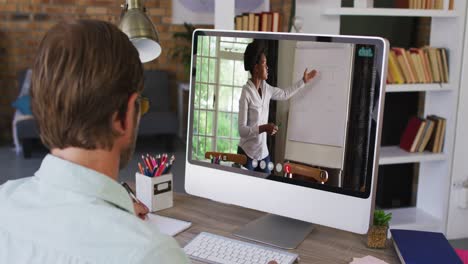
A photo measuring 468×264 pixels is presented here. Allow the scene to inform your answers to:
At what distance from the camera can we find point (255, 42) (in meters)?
1.53

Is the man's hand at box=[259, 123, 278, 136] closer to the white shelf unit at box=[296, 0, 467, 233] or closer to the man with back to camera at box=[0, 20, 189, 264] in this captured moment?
the man with back to camera at box=[0, 20, 189, 264]

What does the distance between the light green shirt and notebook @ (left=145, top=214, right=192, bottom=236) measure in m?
0.67

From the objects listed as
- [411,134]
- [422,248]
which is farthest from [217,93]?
[411,134]

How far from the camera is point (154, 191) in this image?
174 centimetres

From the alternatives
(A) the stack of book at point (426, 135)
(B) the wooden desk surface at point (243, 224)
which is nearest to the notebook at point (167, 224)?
(B) the wooden desk surface at point (243, 224)

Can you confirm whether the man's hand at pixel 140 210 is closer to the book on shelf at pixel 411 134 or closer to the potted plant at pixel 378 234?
the potted plant at pixel 378 234

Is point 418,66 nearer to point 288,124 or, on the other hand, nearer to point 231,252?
point 288,124

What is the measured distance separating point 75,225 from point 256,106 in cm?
79

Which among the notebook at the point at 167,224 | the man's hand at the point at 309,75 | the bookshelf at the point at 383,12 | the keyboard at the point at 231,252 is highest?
the bookshelf at the point at 383,12

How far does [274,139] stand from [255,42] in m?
0.27

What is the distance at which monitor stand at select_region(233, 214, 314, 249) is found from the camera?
149 centimetres

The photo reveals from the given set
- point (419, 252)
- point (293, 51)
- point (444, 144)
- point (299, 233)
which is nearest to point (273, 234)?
point (299, 233)

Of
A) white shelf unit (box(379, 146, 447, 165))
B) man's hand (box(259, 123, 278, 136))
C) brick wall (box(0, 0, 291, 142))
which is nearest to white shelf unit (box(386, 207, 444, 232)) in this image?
white shelf unit (box(379, 146, 447, 165))

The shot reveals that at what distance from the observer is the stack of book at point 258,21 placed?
3.17 metres
